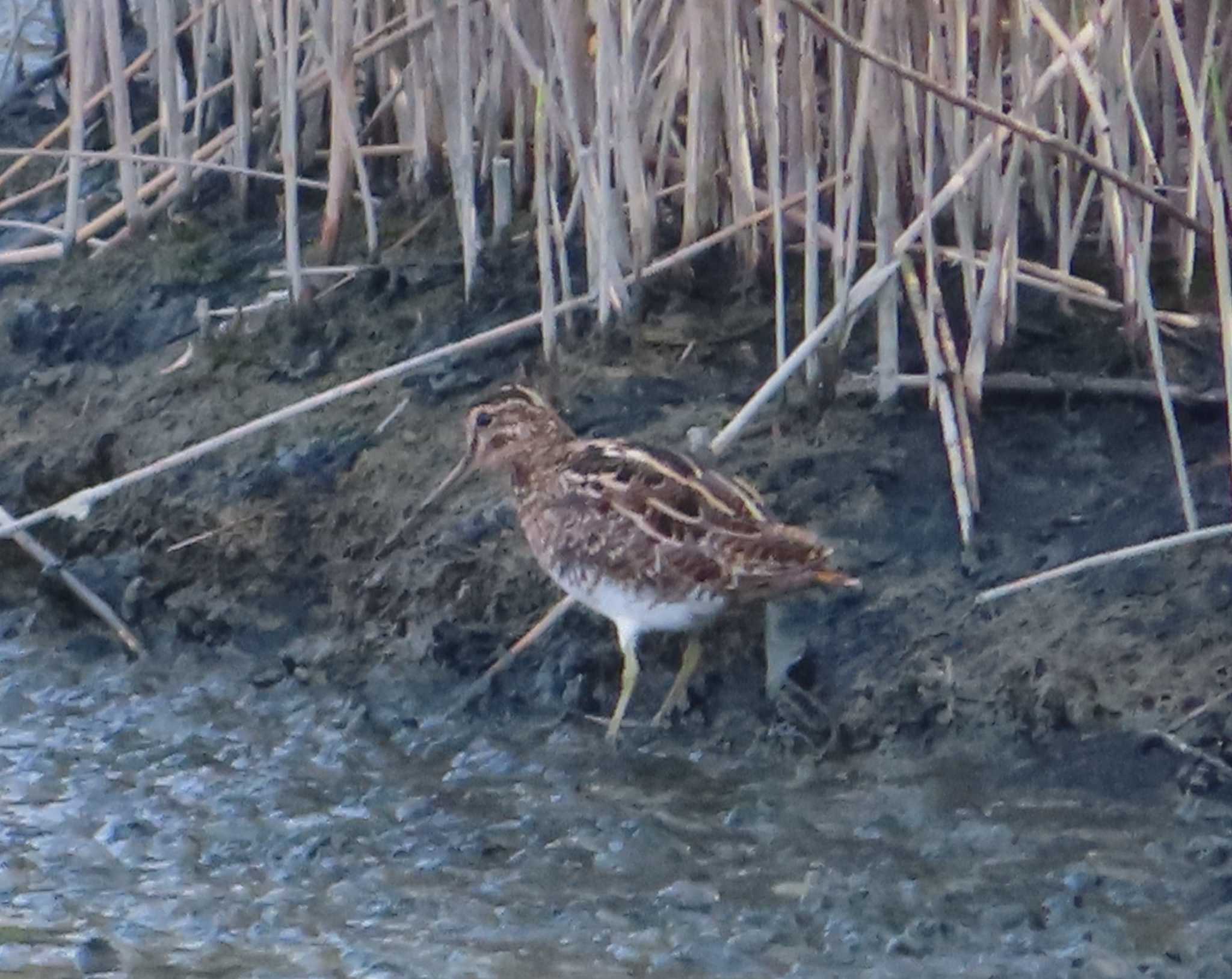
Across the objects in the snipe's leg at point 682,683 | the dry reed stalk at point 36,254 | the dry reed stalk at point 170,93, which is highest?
the dry reed stalk at point 170,93

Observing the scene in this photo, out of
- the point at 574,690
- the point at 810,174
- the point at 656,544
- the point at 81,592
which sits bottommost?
the point at 574,690

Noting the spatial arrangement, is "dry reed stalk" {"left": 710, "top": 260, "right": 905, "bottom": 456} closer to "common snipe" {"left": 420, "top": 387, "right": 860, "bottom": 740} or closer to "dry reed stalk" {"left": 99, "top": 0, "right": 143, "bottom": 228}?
"common snipe" {"left": 420, "top": 387, "right": 860, "bottom": 740}

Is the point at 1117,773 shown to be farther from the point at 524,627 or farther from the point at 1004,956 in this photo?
the point at 524,627

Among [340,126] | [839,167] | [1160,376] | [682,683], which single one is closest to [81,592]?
[340,126]

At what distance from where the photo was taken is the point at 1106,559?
14.9 ft

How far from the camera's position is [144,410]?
596cm

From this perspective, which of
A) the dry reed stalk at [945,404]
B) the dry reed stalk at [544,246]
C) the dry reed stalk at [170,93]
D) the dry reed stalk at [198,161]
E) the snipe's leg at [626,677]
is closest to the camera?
the snipe's leg at [626,677]

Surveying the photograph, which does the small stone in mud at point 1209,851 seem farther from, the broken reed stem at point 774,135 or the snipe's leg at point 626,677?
the broken reed stem at point 774,135

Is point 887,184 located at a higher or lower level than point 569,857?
higher

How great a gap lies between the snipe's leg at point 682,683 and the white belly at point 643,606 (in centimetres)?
9

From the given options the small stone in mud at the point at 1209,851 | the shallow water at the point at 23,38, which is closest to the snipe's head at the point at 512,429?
the small stone in mud at the point at 1209,851

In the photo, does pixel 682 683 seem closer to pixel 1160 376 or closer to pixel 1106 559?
pixel 1106 559

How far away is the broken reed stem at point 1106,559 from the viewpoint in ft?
14.6

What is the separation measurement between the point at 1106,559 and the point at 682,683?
87 centimetres
